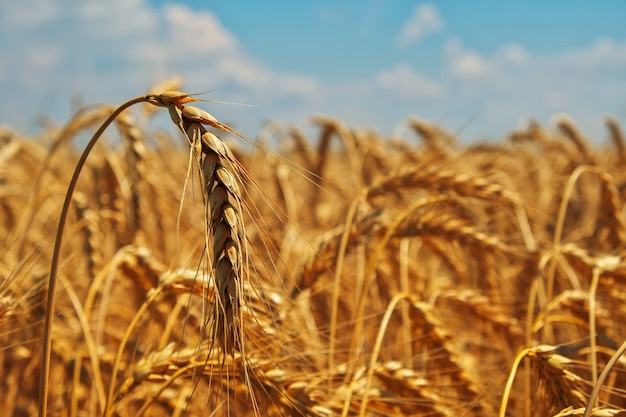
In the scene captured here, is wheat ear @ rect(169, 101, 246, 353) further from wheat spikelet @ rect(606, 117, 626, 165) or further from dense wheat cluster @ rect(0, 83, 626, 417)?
wheat spikelet @ rect(606, 117, 626, 165)

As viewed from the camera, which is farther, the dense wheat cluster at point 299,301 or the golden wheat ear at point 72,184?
the dense wheat cluster at point 299,301

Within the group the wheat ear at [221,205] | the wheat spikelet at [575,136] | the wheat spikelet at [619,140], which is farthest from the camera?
the wheat spikelet at [619,140]

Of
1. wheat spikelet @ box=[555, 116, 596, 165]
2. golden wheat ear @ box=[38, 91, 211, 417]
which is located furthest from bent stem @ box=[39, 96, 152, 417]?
wheat spikelet @ box=[555, 116, 596, 165]

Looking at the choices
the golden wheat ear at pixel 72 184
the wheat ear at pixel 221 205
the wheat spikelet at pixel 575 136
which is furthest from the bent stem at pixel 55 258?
the wheat spikelet at pixel 575 136

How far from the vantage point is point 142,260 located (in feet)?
6.12

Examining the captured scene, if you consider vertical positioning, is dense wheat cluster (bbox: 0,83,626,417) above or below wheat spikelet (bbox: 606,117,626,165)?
below

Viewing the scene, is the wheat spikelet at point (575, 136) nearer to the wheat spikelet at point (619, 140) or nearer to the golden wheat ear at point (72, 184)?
the wheat spikelet at point (619, 140)

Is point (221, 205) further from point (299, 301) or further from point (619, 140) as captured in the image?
point (619, 140)

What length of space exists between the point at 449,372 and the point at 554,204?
3.06 m

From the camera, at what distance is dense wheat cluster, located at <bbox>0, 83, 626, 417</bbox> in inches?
41.1

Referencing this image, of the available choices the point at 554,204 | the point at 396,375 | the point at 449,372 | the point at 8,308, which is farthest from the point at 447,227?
the point at 554,204

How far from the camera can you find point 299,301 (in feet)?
6.45

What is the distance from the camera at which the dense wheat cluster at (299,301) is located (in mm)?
1045

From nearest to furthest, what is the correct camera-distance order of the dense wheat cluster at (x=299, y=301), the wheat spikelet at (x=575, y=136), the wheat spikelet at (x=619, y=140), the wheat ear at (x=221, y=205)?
the wheat ear at (x=221, y=205) < the dense wheat cluster at (x=299, y=301) < the wheat spikelet at (x=575, y=136) < the wheat spikelet at (x=619, y=140)
